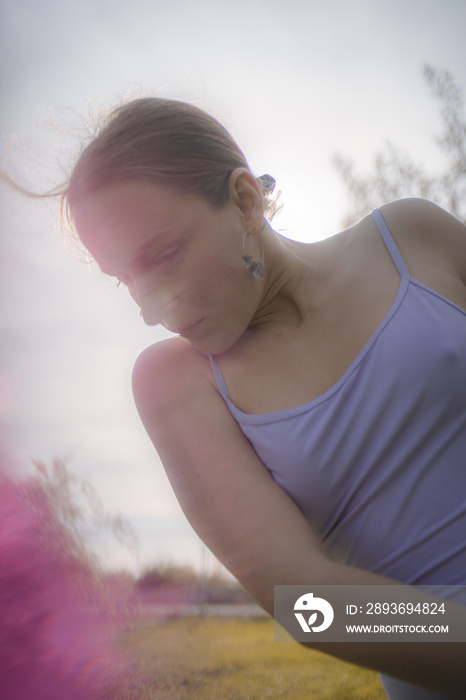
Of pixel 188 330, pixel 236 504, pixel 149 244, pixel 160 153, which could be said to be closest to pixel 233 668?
pixel 236 504

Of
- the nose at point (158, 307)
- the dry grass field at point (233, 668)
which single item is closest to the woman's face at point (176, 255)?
the nose at point (158, 307)

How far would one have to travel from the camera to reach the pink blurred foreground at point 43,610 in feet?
3.98

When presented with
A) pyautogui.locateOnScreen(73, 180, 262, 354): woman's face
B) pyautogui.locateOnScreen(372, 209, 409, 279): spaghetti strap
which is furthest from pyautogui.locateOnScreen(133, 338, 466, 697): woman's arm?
pyautogui.locateOnScreen(372, 209, 409, 279): spaghetti strap

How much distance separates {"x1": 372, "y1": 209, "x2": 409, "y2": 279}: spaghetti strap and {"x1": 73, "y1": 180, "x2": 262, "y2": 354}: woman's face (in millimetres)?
374

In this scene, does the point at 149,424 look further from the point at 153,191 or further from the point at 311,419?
the point at 153,191

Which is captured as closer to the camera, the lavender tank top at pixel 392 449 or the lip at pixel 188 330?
the lavender tank top at pixel 392 449

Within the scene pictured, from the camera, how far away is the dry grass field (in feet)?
8.50

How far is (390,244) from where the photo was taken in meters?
1.19

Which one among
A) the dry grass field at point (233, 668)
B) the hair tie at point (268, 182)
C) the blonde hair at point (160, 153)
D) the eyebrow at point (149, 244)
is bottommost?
the dry grass field at point (233, 668)

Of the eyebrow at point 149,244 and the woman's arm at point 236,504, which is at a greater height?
the eyebrow at point 149,244

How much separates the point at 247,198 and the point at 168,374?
0.53 m

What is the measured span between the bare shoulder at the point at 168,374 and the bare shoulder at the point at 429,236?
623 millimetres

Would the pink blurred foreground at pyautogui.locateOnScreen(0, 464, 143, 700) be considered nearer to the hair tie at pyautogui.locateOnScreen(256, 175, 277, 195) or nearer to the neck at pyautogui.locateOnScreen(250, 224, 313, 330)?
the neck at pyautogui.locateOnScreen(250, 224, 313, 330)

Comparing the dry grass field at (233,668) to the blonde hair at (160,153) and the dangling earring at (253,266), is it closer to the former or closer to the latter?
the dangling earring at (253,266)
